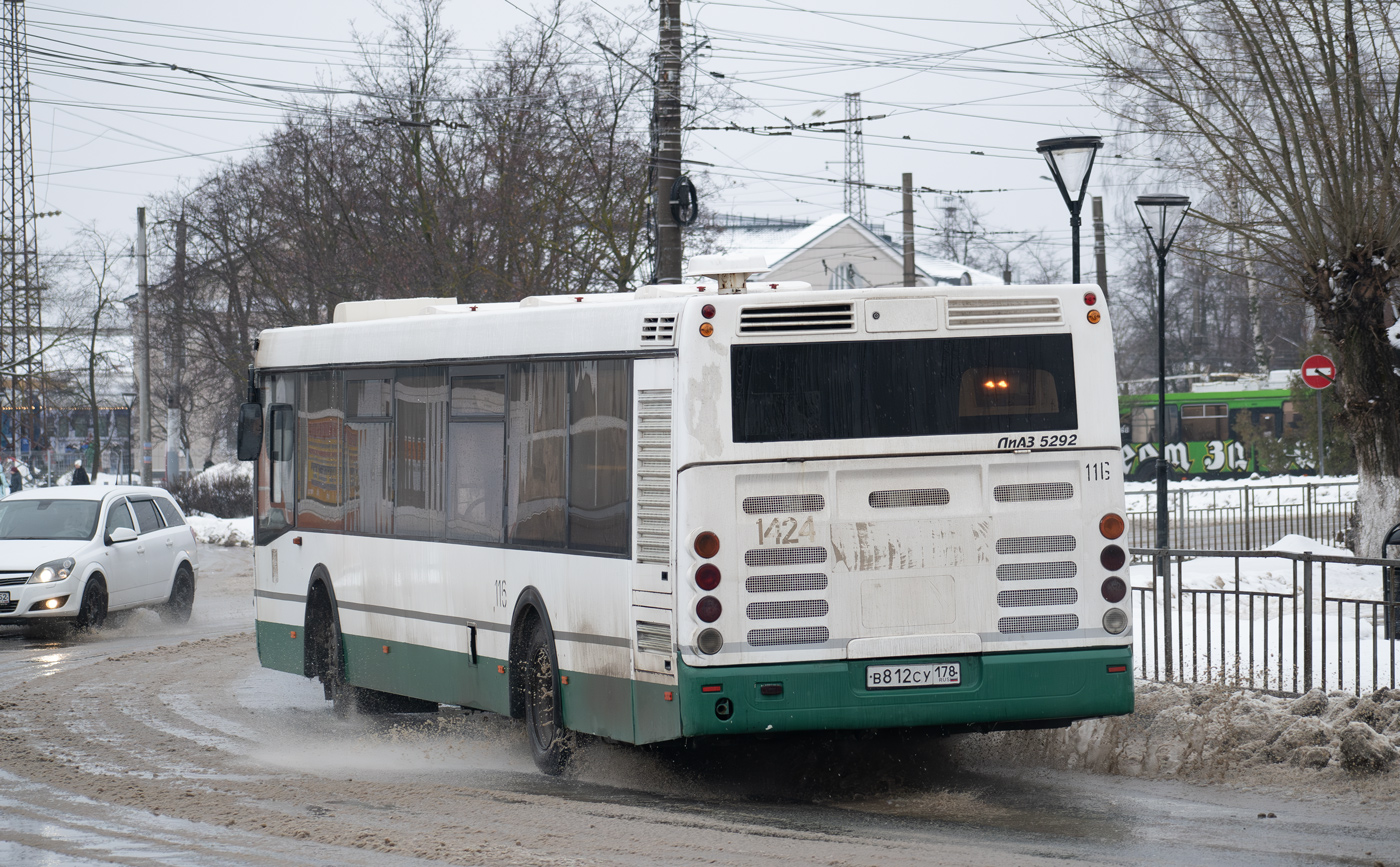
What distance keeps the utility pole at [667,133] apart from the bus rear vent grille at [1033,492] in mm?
10136

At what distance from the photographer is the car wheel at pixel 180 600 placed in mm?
20125

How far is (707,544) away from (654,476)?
49 centimetres

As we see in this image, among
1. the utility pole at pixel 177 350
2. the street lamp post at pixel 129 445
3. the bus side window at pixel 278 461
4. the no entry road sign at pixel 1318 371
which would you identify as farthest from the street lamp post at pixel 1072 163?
the street lamp post at pixel 129 445

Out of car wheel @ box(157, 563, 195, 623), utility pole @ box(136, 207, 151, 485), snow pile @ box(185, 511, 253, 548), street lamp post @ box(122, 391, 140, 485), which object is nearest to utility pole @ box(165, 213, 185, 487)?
utility pole @ box(136, 207, 151, 485)

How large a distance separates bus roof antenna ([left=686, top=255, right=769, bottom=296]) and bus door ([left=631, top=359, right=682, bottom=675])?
0.76m

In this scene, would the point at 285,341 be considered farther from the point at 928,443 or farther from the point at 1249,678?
the point at 1249,678

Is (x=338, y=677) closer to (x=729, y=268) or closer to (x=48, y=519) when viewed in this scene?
(x=729, y=268)

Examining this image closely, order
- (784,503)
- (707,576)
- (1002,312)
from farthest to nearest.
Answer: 1. (1002,312)
2. (784,503)
3. (707,576)

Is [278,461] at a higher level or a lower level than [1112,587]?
higher

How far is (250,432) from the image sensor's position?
13.1 metres

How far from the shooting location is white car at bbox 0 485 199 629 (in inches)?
693

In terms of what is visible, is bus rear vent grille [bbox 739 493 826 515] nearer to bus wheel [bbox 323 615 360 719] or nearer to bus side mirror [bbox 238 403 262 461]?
bus wheel [bbox 323 615 360 719]

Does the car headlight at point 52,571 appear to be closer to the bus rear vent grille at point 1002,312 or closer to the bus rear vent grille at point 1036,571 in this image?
the bus rear vent grille at point 1002,312

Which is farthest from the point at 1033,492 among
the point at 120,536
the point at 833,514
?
the point at 120,536
